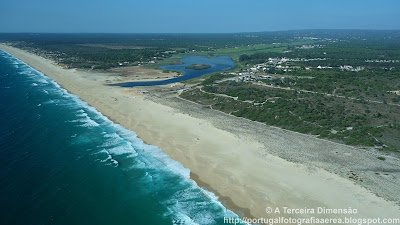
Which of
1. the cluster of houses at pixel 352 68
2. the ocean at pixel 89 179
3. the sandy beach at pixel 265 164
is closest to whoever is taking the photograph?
the ocean at pixel 89 179

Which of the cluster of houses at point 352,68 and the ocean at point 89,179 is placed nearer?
the ocean at point 89,179

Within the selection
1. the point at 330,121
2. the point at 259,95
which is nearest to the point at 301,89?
the point at 259,95

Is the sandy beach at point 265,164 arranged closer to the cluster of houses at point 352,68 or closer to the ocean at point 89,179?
the ocean at point 89,179

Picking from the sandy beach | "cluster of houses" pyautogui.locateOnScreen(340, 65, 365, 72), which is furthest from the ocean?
"cluster of houses" pyautogui.locateOnScreen(340, 65, 365, 72)

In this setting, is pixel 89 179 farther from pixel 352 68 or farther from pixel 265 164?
pixel 352 68

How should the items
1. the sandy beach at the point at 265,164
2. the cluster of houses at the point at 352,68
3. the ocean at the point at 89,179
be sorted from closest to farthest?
the ocean at the point at 89,179 → the sandy beach at the point at 265,164 → the cluster of houses at the point at 352,68

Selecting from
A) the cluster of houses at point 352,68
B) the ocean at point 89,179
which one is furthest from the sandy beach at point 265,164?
the cluster of houses at point 352,68

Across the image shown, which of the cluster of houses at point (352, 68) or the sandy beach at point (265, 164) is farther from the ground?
the cluster of houses at point (352, 68)
